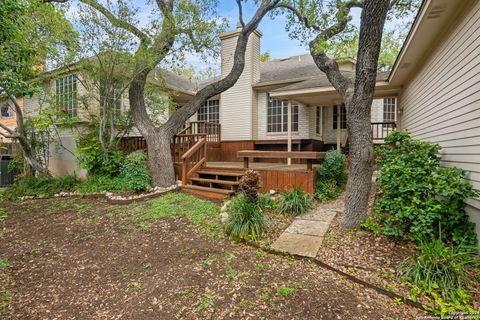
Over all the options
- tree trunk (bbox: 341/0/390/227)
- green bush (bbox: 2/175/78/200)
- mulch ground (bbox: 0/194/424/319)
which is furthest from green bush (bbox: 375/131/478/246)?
green bush (bbox: 2/175/78/200)

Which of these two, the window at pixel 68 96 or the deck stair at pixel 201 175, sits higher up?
the window at pixel 68 96

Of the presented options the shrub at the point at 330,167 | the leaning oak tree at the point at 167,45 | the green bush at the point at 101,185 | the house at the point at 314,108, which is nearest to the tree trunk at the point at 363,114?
the house at the point at 314,108

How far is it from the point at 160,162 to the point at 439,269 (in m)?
6.67

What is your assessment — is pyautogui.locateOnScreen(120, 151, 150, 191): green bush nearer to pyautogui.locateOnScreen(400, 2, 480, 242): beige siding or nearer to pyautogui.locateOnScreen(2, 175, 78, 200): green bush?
pyautogui.locateOnScreen(2, 175, 78, 200): green bush

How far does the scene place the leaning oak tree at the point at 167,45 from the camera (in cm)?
693

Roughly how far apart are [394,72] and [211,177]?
591cm

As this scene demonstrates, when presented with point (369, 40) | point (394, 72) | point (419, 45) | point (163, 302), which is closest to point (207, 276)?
point (163, 302)

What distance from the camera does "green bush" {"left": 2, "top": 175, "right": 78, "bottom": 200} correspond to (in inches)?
326

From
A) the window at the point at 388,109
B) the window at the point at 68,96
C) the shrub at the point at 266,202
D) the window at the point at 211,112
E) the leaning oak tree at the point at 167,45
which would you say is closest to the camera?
the shrub at the point at 266,202

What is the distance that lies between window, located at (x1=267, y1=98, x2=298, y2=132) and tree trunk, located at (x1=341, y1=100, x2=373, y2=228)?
682 cm

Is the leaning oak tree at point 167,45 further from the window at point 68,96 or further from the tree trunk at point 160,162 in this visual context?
the window at point 68,96

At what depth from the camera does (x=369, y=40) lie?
3770 millimetres

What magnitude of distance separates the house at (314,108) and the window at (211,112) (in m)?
→ 0.05

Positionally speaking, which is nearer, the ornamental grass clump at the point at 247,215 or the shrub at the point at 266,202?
the ornamental grass clump at the point at 247,215
